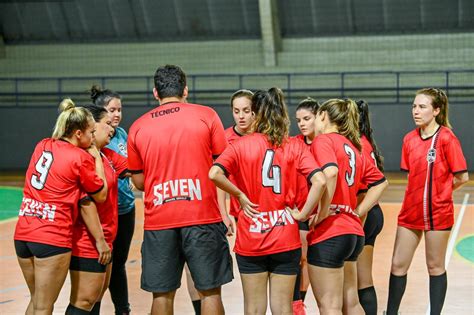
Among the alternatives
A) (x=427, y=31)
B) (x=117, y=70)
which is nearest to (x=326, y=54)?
(x=427, y=31)

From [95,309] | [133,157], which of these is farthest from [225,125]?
[133,157]

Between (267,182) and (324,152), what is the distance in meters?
0.47

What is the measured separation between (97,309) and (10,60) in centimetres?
1971

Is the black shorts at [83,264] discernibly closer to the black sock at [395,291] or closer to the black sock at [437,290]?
the black sock at [395,291]

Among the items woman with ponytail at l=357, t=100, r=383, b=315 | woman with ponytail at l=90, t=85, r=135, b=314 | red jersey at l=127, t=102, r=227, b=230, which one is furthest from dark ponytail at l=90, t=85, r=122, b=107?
woman with ponytail at l=357, t=100, r=383, b=315

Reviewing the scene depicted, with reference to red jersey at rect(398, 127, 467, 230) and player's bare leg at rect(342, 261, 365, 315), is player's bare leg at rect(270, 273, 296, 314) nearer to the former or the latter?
player's bare leg at rect(342, 261, 365, 315)

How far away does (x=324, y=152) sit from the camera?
5.62 m

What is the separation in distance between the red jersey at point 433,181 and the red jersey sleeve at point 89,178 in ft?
9.05

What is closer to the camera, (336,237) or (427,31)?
(336,237)

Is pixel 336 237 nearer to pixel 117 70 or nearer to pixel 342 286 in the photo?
pixel 342 286

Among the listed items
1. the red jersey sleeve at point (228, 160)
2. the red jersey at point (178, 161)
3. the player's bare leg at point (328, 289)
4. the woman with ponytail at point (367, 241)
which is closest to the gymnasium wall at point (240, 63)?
the woman with ponytail at point (367, 241)

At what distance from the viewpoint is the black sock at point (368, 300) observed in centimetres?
665

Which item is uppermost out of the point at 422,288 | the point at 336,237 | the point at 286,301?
the point at 336,237

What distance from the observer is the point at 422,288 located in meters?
8.61
